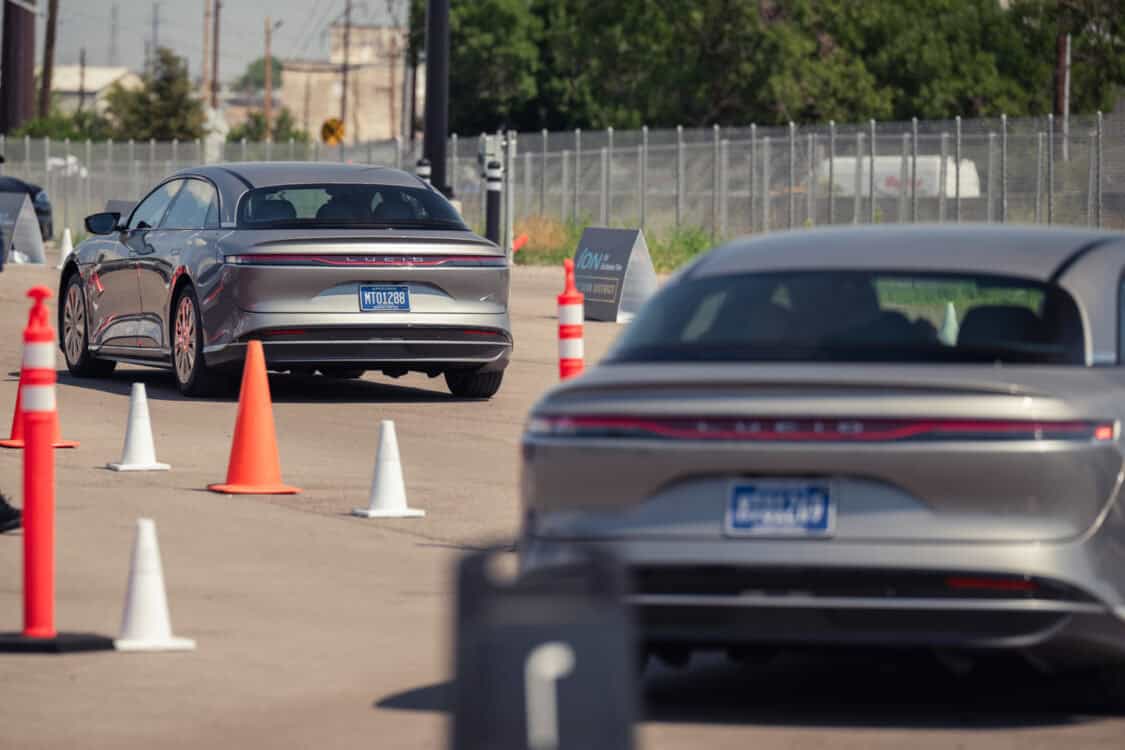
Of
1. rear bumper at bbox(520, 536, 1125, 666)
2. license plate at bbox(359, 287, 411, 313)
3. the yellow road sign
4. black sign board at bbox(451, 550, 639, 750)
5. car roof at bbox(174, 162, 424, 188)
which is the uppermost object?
the yellow road sign

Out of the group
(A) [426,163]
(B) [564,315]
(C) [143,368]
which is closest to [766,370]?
(B) [564,315]

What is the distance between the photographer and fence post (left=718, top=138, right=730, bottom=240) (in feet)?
151

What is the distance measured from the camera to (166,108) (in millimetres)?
89125

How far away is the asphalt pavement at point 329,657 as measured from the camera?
6.88 metres

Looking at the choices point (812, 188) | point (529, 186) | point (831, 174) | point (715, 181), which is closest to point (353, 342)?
point (831, 174)

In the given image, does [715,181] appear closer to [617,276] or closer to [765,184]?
[765,184]

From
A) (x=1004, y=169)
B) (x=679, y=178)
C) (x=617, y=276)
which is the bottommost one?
(x=617, y=276)

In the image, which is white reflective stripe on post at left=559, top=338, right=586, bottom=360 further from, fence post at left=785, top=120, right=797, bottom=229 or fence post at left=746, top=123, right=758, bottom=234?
fence post at left=785, top=120, right=797, bottom=229

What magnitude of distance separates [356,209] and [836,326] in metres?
10.0

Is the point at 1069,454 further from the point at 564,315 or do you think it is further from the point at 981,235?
the point at 564,315

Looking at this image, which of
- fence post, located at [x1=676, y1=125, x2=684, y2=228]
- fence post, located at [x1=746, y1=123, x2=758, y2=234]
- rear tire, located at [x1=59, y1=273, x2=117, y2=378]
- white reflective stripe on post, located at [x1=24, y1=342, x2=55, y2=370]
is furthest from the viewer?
fence post, located at [x1=676, y1=125, x2=684, y2=228]

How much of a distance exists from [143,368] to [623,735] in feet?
56.5

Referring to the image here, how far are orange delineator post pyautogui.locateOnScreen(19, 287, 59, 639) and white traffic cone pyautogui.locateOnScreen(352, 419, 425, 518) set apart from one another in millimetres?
3566

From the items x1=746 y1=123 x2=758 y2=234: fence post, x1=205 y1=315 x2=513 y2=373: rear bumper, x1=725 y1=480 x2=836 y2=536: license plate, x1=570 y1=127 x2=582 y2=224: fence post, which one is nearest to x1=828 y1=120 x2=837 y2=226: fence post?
x1=746 y1=123 x2=758 y2=234: fence post
